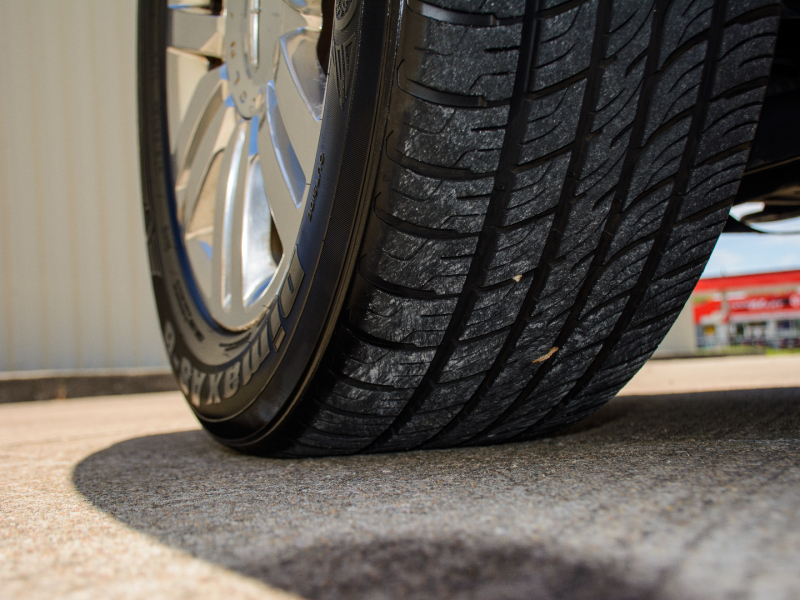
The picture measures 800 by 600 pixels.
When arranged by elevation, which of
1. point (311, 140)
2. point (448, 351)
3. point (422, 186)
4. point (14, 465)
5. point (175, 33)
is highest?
point (175, 33)

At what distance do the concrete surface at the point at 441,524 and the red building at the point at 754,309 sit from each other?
44.4 ft

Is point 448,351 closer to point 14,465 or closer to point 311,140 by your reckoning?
point 311,140

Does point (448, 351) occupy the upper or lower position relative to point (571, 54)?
lower

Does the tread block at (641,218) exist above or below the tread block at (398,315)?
above

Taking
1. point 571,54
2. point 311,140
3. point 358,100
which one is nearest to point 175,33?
point 311,140

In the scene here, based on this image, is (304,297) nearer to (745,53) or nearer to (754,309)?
(745,53)

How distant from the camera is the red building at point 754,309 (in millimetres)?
13148

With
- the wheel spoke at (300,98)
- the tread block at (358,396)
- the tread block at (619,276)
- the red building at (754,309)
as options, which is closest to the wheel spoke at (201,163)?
the wheel spoke at (300,98)

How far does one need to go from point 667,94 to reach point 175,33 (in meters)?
0.95

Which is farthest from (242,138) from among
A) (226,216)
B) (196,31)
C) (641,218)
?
(641,218)

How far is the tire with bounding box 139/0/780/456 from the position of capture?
1.53ft

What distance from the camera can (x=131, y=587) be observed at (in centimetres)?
34

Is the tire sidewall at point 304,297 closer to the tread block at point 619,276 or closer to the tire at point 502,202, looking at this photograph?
the tire at point 502,202

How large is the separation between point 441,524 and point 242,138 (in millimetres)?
769
